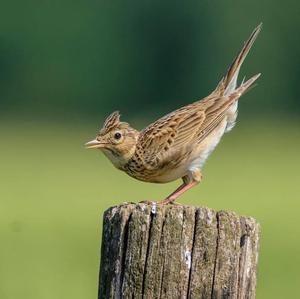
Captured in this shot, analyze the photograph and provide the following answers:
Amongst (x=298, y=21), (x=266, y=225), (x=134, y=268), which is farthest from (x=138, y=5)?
(x=134, y=268)

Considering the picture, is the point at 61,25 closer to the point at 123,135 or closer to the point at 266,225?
the point at 266,225

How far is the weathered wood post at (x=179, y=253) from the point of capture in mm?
6160

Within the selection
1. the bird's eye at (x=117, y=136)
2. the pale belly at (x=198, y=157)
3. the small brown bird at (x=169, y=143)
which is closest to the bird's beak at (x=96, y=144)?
the small brown bird at (x=169, y=143)

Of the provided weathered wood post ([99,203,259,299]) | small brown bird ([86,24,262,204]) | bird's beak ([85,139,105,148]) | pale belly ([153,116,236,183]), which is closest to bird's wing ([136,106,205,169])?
small brown bird ([86,24,262,204])

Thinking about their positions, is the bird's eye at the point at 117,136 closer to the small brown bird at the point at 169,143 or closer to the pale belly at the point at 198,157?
the small brown bird at the point at 169,143

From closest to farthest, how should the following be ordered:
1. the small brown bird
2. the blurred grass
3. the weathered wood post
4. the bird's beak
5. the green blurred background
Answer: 1. the weathered wood post
2. the bird's beak
3. the small brown bird
4. the blurred grass
5. the green blurred background

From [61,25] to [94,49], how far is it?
183 cm

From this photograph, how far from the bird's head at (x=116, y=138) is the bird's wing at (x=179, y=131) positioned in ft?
0.30

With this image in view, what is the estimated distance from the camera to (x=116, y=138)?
9758mm

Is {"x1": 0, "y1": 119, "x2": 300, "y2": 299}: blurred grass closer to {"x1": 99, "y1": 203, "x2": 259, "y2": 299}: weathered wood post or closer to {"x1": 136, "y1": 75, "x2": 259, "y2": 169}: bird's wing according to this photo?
{"x1": 136, "y1": 75, "x2": 259, "y2": 169}: bird's wing

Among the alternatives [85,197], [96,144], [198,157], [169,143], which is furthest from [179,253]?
[85,197]

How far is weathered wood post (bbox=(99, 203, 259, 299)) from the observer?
6160 millimetres

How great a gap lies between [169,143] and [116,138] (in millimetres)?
466

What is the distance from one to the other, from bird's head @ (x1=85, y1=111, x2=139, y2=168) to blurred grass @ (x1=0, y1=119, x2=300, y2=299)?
153cm
